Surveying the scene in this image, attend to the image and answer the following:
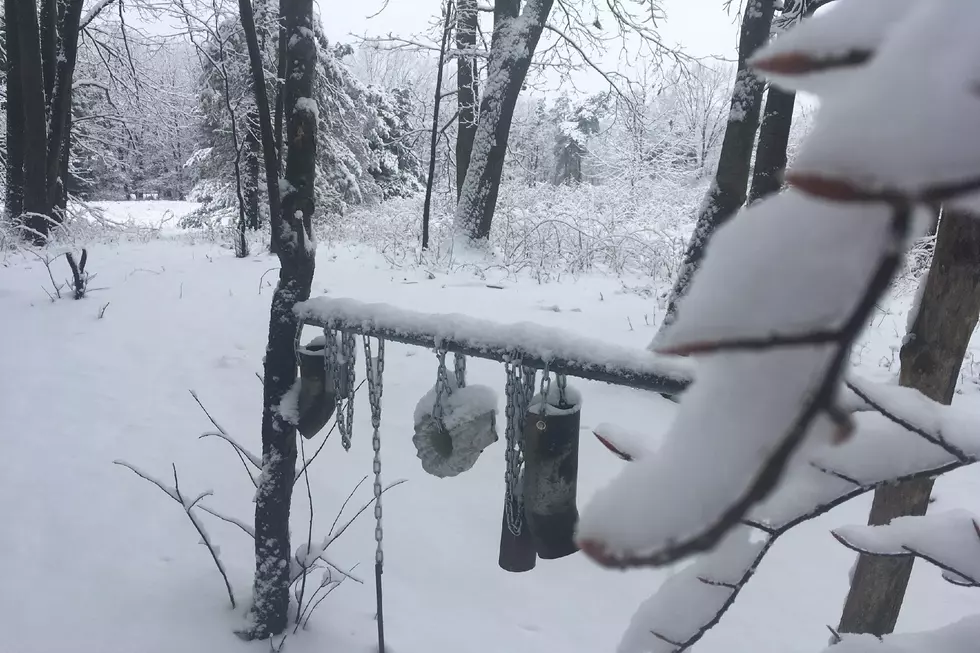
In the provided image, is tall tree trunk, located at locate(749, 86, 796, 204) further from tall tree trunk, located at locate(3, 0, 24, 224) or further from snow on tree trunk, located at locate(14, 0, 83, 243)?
tall tree trunk, located at locate(3, 0, 24, 224)

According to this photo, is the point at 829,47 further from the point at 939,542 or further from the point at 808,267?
the point at 939,542

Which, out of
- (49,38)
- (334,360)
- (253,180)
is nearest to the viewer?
(334,360)

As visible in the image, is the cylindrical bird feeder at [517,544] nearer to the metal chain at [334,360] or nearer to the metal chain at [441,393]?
the metal chain at [441,393]

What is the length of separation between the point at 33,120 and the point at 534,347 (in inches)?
302

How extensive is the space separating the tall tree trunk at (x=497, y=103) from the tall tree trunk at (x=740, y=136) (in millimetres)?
2928

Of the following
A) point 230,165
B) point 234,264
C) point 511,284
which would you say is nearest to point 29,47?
point 234,264

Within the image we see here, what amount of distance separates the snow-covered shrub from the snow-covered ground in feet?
6.62

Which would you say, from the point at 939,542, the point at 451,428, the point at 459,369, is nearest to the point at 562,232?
the point at 459,369

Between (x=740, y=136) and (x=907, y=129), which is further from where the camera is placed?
(x=740, y=136)

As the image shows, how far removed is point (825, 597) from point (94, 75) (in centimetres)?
1866

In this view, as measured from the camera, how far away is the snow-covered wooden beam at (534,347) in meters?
1.08

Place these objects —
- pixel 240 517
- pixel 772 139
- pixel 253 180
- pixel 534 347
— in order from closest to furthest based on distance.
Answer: pixel 534 347, pixel 240 517, pixel 772 139, pixel 253 180

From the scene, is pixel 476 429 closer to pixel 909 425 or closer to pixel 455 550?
pixel 909 425

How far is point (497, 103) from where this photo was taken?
19.9ft
